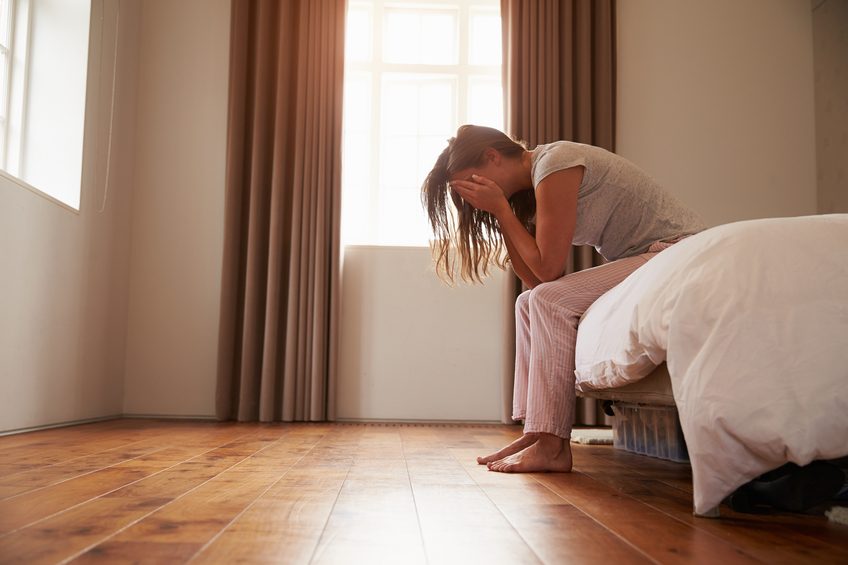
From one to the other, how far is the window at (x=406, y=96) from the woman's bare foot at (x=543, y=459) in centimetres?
192

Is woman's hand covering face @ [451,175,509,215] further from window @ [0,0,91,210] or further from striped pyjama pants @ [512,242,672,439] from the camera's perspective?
window @ [0,0,91,210]

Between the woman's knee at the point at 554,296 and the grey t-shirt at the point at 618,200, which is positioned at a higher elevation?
the grey t-shirt at the point at 618,200

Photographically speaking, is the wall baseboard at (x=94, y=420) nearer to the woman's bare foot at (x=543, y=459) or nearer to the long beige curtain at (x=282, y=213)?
the long beige curtain at (x=282, y=213)

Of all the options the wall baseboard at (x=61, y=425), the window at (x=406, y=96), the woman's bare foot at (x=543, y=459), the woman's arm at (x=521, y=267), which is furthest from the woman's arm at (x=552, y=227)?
the wall baseboard at (x=61, y=425)

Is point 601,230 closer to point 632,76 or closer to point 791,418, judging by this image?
point 791,418

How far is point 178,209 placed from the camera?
3.02 m

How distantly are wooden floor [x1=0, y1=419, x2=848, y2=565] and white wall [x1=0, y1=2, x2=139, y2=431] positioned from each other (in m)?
0.61

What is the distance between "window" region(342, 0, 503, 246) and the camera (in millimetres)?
3221

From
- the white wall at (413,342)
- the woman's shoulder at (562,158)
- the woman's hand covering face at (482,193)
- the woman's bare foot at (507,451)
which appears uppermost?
the woman's shoulder at (562,158)

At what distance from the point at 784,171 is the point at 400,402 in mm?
2414

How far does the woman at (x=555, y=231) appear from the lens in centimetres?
139

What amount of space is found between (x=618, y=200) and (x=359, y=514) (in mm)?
1013

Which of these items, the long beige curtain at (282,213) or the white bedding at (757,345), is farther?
the long beige curtain at (282,213)

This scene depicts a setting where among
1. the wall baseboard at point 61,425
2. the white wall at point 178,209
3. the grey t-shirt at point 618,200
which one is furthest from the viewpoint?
the white wall at point 178,209
